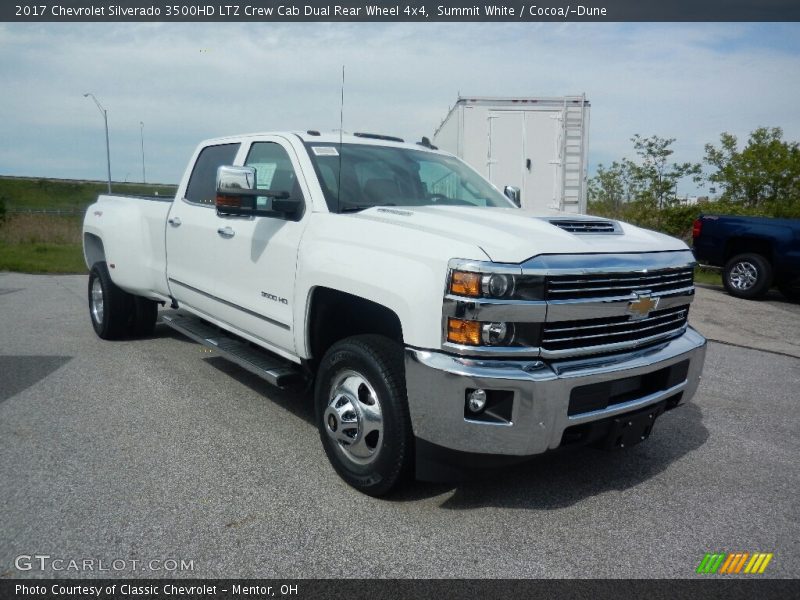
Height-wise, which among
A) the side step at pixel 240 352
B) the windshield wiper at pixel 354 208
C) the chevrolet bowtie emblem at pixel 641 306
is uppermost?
the windshield wiper at pixel 354 208

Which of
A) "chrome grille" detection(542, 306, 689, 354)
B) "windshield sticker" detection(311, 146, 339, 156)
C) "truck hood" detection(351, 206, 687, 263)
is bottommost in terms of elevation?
"chrome grille" detection(542, 306, 689, 354)

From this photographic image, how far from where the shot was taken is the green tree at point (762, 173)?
1825cm

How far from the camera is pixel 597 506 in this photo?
3.42 metres

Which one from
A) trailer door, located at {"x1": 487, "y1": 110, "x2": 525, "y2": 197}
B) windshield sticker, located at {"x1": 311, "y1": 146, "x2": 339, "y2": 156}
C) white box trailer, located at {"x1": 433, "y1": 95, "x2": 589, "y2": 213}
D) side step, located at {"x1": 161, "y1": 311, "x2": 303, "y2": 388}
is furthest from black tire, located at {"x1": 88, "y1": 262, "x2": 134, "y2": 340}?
trailer door, located at {"x1": 487, "y1": 110, "x2": 525, "y2": 197}

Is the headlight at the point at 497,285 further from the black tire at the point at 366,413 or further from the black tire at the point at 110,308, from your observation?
the black tire at the point at 110,308

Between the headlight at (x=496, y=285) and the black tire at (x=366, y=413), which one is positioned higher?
the headlight at (x=496, y=285)

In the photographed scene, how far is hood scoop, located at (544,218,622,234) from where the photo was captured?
3.49 metres

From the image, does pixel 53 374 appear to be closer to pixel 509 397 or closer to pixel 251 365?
pixel 251 365

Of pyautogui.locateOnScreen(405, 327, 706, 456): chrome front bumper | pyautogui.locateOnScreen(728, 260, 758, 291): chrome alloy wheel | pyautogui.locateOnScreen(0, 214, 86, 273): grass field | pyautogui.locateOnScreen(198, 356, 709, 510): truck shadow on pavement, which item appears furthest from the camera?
pyautogui.locateOnScreen(0, 214, 86, 273): grass field

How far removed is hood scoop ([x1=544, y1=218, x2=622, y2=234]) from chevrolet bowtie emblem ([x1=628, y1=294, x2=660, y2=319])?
0.47m

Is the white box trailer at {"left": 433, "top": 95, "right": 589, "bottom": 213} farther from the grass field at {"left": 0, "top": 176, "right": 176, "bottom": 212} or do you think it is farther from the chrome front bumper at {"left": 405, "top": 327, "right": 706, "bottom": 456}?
the grass field at {"left": 0, "top": 176, "right": 176, "bottom": 212}

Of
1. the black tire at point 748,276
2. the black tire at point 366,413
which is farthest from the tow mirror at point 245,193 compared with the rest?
the black tire at point 748,276

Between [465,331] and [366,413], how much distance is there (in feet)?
2.59

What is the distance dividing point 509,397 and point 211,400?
9.48 feet
